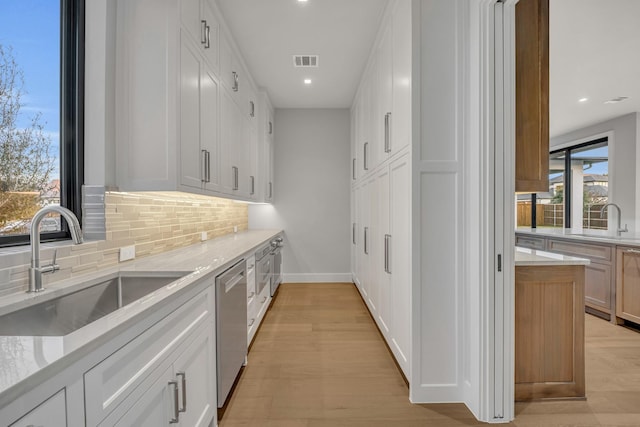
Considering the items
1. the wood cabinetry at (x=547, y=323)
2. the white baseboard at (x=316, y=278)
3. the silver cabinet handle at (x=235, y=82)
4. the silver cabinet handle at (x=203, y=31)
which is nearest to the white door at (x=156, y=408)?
the wood cabinetry at (x=547, y=323)

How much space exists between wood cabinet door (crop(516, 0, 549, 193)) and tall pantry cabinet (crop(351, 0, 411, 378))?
0.65 m

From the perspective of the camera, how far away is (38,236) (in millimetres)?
1152

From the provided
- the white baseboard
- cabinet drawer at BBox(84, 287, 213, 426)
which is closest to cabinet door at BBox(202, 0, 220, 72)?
cabinet drawer at BBox(84, 287, 213, 426)

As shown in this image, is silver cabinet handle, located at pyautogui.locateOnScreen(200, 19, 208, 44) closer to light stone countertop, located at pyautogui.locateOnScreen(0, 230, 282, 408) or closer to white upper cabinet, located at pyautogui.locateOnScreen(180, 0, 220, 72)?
white upper cabinet, located at pyautogui.locateOnScreen(180, 0, 220, 72)

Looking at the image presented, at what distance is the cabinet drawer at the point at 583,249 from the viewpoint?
11.4 feet

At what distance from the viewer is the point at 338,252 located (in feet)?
17.3

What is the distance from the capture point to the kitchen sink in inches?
43.6

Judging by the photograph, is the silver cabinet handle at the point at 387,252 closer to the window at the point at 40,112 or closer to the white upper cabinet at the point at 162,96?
the white upper cabinet at the point at 162,96

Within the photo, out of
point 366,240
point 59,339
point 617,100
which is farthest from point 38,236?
point 617,100

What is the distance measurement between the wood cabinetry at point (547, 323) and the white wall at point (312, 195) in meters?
3.38

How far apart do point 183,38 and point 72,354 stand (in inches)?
76.6

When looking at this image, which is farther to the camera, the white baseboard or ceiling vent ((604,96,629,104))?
the white baseboard

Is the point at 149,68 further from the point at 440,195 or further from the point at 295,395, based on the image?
the point at 295,395

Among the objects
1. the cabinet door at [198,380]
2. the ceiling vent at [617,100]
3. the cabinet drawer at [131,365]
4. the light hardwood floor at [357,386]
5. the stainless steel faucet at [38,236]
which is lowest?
the light hardwood floor at [357,386]
